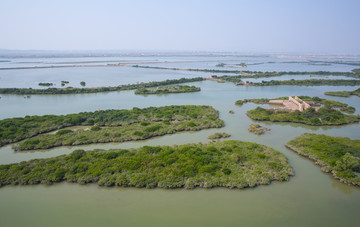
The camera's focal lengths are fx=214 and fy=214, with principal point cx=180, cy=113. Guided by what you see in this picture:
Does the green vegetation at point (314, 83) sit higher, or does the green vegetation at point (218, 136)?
the green vegetation at point (314, 83)

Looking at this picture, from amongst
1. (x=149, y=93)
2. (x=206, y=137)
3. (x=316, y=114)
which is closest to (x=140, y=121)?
(x=206, y=137)

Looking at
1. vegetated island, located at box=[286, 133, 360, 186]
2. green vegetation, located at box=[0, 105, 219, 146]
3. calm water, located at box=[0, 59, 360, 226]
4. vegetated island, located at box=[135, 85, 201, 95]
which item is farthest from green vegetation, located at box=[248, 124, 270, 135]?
vegetated island, located at box=[135, 85, 201, 95]

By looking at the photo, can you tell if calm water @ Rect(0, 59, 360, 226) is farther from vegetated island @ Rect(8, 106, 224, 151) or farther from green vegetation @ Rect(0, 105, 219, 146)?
green vegetation @ Rect(0, 105, 219, 146)

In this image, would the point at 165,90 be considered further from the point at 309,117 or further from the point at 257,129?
the point at 309,117

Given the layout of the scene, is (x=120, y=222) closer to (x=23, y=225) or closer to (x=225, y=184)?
(x=23, y=225)

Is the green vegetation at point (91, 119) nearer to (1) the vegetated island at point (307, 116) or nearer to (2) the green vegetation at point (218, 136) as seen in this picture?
(2) the green vegetation at point (218, 136)

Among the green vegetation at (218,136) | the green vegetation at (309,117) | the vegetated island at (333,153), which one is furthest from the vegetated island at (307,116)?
the green vegetation at (218,136)
